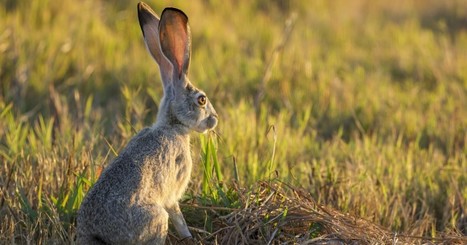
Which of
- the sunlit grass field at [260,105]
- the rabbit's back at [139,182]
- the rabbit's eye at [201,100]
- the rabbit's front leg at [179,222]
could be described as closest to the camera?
the rabbit's back at [139,182]

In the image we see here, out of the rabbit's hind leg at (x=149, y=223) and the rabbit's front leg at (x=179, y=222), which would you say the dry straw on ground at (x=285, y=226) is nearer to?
the rabbit's front leg at (x=179, y=222)

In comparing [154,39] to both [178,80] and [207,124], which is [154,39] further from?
[207,124]

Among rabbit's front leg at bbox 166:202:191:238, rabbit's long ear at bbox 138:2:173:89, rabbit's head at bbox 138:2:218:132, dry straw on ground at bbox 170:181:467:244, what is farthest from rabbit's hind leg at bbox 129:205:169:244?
rabbit's long ear at bbox 138:2:173:89

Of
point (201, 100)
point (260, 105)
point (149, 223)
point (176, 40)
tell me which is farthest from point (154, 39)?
point (260, 105)

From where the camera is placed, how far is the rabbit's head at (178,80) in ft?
13.8

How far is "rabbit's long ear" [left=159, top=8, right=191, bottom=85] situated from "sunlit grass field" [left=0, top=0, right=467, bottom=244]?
46 centimetres

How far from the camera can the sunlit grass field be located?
4.82 m

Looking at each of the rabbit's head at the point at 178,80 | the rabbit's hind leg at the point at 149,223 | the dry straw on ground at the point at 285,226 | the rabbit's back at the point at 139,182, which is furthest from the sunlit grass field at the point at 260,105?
the rabbit's hind leg at the point at 149,223

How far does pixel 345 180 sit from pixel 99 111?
2.46 m

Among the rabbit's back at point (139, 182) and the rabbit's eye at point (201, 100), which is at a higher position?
the rabbit's eye at point (201, 100)

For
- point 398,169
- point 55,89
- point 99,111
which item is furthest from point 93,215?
point 55,89

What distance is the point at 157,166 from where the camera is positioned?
3957 millimetres

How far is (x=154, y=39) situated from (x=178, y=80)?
26 centimetres

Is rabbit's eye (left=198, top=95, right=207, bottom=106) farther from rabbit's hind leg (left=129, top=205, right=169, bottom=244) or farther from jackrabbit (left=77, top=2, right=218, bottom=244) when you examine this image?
rabbit's hind leg (left=129, top=205, right=169, bottom=244)
